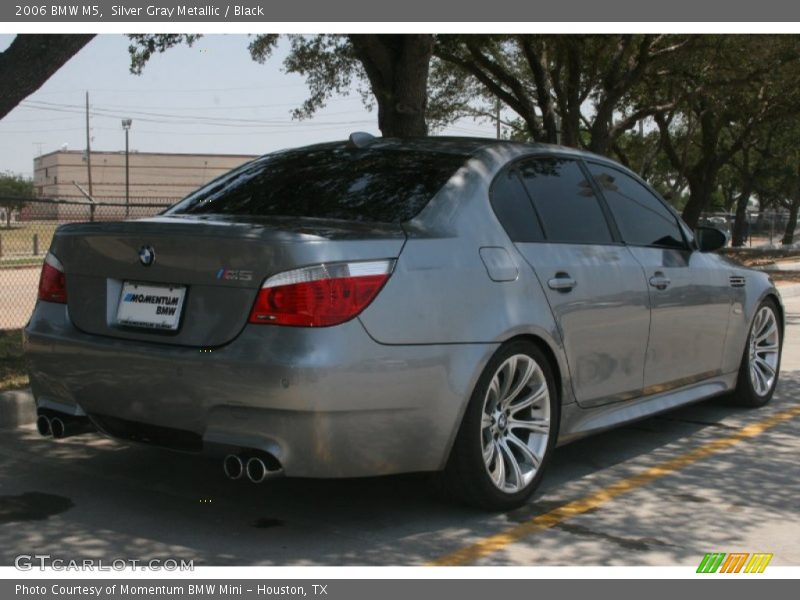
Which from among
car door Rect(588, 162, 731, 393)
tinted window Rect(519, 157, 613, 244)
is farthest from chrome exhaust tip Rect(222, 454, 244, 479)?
car door Rect(588, 162, 731, 393)

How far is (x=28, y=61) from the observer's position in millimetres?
7234

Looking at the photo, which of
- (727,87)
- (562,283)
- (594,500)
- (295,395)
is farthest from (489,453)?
(727,87)

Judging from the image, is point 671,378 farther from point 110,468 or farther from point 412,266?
point 110,468

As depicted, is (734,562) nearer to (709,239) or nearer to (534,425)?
(534,425)

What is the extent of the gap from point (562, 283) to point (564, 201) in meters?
0.61

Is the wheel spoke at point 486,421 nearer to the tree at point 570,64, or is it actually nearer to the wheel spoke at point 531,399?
the wheel spoke at point 531,399

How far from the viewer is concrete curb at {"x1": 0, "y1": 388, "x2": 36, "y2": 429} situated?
20.6ft

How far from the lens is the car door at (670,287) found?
570 centimetres

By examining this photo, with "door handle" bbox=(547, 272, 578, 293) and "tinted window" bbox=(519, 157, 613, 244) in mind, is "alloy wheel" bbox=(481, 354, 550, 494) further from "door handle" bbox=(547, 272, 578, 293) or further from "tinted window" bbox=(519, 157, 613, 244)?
"tinted window" bbox=(519, 157, 613, 244)

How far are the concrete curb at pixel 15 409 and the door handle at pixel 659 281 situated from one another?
151 inches

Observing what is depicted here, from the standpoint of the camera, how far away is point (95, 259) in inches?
175

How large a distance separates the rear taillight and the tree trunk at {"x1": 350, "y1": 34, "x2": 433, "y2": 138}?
6.83 m

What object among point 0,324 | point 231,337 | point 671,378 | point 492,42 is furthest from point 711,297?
point 492,42

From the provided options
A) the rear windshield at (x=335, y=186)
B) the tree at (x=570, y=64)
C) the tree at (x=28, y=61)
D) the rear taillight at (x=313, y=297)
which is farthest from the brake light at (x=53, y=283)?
the tree at (x=570, y=64)
